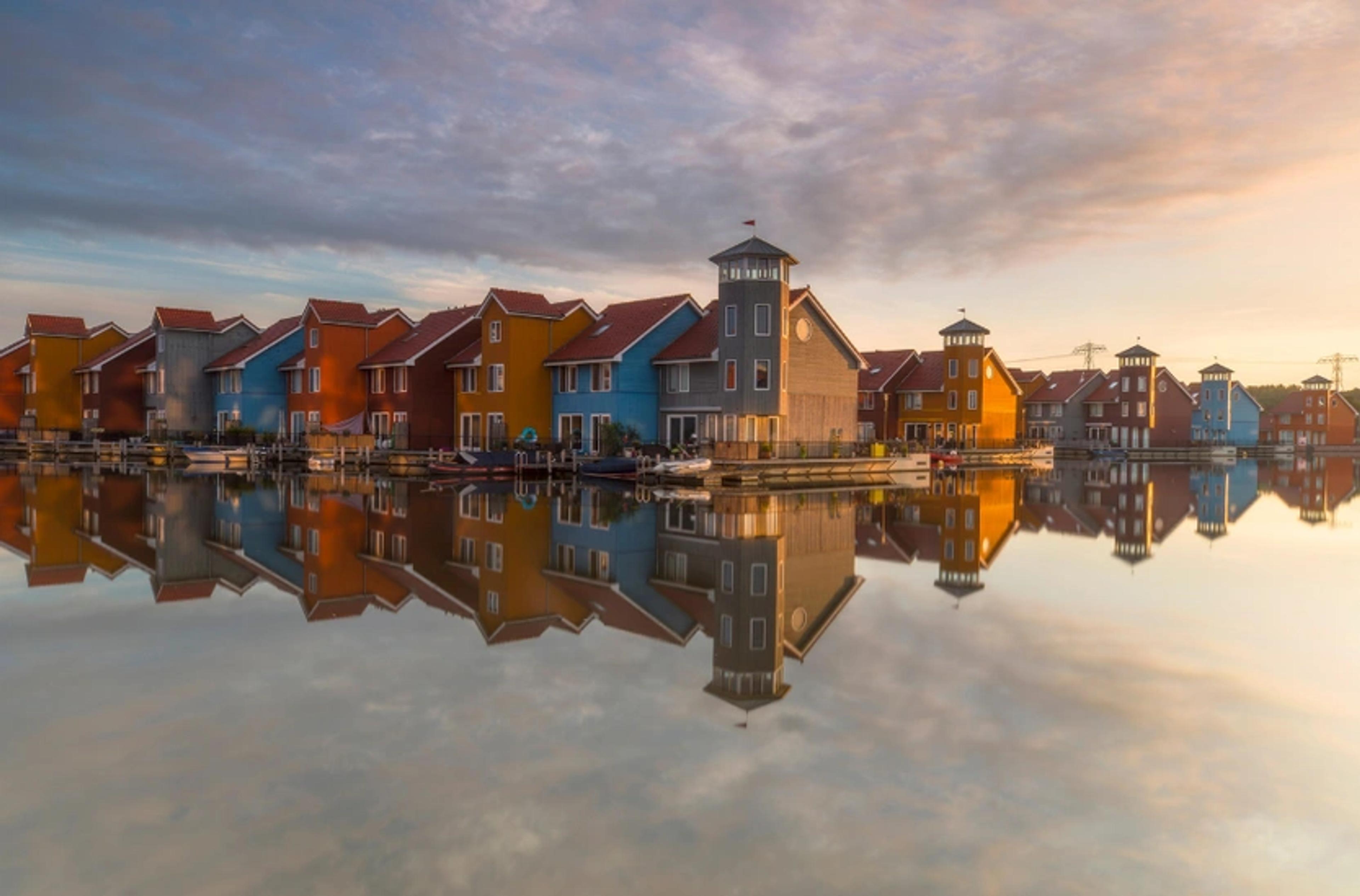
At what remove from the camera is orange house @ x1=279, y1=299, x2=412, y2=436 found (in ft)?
200

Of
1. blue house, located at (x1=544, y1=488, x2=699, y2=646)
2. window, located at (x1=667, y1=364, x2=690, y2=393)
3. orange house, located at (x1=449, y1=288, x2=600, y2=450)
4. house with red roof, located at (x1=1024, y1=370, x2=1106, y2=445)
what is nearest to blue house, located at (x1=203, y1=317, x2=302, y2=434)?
orange house, located at (x1=449, y1=288, x2=600, y2=450)

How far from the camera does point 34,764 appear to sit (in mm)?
8266

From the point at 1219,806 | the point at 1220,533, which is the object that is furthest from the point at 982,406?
the point at 1219,806

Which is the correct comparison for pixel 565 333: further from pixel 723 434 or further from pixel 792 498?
pixel 792 498

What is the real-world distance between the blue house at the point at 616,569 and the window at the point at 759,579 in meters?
1.62

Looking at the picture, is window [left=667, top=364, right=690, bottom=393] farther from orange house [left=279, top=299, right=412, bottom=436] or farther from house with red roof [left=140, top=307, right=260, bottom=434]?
house with red roof [left=140, top=307, right=260, bottom=434]

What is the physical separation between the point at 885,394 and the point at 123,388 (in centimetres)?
5838

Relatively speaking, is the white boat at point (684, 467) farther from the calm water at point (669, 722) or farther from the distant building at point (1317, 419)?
the distant building at point (1317, 419)

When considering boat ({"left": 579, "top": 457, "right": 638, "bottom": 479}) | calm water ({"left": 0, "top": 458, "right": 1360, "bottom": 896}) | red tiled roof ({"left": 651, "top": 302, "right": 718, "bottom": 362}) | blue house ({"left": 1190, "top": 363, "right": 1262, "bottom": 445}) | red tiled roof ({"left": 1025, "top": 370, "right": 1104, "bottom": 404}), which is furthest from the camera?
blue house ({"left": 1190, "top": 363, "right": 1262, "bottom": 445})

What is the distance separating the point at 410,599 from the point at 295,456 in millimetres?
44020

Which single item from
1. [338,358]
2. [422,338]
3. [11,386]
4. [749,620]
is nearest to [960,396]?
[422,338]

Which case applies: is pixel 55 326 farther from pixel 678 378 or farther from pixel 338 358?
pixel 678 378

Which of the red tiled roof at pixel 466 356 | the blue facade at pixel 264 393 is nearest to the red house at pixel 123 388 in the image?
the blue facade at pixel 264 393

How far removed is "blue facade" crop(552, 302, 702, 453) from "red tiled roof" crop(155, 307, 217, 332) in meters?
32.2
